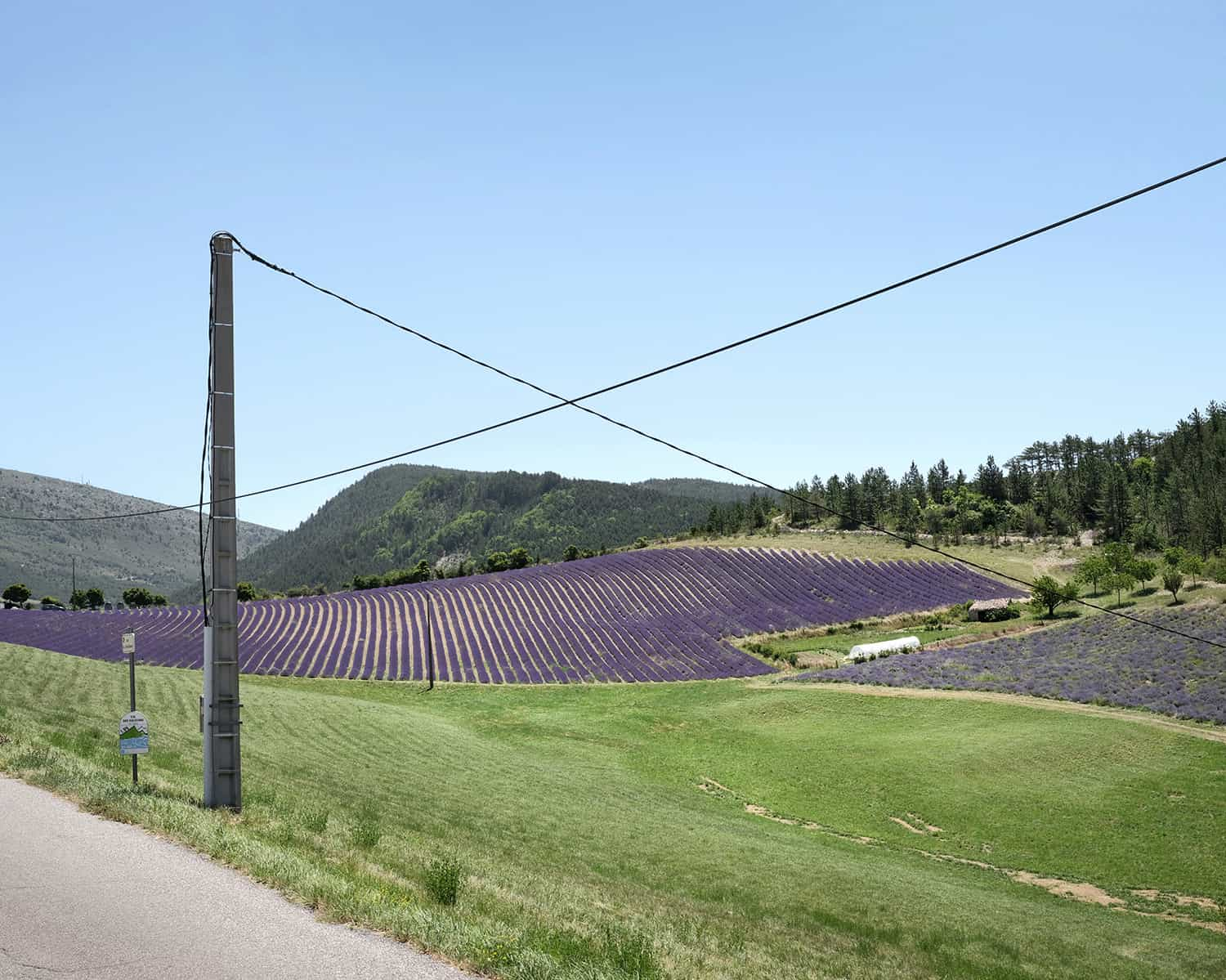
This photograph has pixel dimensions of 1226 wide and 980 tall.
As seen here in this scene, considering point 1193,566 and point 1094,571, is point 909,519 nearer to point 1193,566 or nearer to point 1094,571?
point 1094,571

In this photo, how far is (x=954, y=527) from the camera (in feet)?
527

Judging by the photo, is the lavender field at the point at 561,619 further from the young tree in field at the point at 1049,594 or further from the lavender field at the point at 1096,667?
the lavender field at the point at 1096,667

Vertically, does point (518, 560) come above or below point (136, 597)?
above

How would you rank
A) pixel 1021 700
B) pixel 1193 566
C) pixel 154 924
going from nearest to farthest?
pixel 154 924
pixel 1021 700
pixel 1193 566

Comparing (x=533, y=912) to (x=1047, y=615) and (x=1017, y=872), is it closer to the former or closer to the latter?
(x=1017, y=872)

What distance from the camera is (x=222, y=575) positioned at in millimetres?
17750

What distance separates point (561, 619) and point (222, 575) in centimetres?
Result: 6548

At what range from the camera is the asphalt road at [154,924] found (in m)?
8.79

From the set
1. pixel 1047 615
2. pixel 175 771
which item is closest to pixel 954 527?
pixel 1047 615

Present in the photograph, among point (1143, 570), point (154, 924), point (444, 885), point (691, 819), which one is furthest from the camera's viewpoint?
point (1143, 570)

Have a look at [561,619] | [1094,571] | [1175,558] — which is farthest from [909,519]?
[561,619]

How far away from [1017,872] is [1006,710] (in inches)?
843

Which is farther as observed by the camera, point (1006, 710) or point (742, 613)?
Result: point (742, 613)

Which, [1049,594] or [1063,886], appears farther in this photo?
[1049,594]
